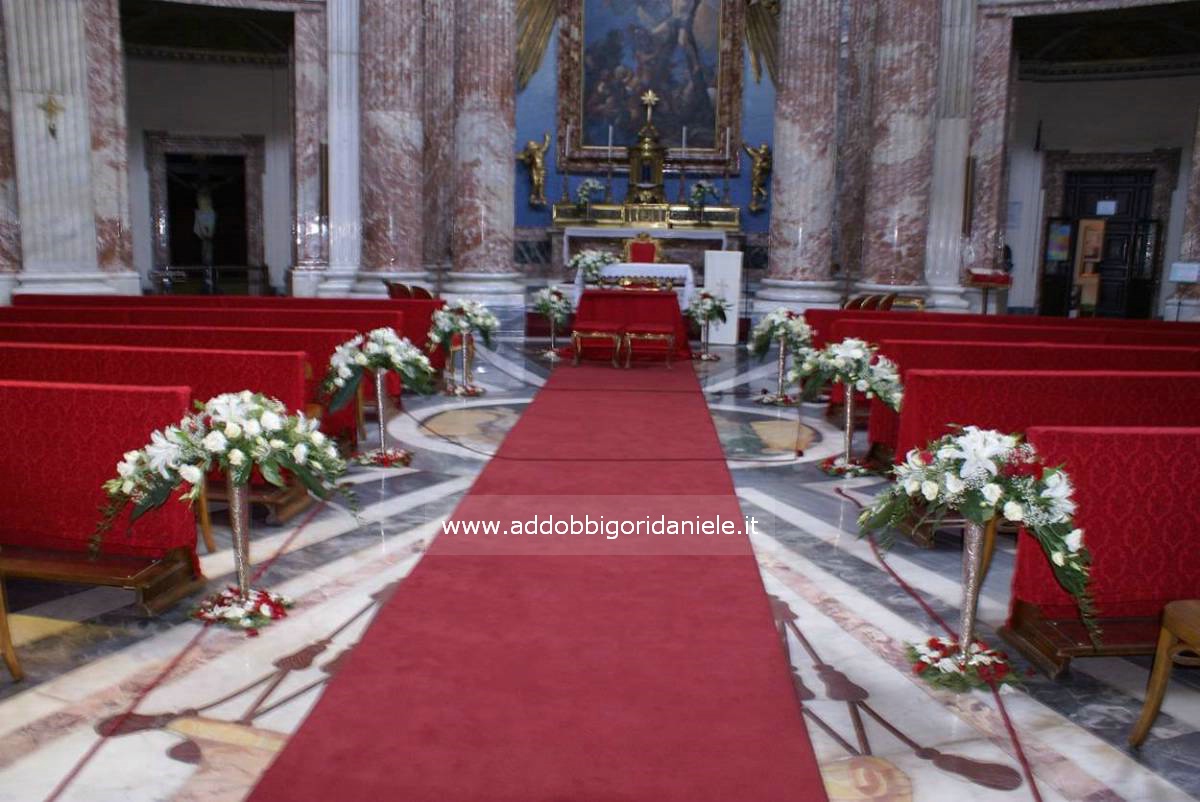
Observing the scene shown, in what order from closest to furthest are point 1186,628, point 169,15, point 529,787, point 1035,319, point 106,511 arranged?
point 529,787 → point 1186,628 → point 106,511 → point 1035,319 → point 169,15

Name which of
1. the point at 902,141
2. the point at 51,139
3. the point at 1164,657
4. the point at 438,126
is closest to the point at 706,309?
the point at 902,141

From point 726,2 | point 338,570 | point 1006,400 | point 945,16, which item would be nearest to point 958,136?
point 945,16

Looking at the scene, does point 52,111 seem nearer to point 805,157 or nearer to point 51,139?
point 51,139

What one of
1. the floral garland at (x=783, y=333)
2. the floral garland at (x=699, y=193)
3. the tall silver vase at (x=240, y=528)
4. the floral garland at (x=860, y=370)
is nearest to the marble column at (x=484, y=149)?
the floral garland at (x=699, y=193)

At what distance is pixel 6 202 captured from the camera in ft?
33.0

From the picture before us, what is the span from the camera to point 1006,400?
16.1 ft

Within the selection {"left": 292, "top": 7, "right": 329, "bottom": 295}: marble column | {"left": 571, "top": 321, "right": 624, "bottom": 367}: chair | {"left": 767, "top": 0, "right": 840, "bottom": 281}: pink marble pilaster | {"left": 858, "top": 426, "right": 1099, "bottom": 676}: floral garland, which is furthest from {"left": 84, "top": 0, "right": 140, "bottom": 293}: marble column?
{"left": 858, "top": 426, "right": 1099, "bottom": 676}: floral garland

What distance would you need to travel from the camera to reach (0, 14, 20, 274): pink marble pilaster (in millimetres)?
9922

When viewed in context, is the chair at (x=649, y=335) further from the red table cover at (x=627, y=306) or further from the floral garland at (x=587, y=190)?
the floral garland at (x=587, y=190)

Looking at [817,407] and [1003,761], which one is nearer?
[1003,761]

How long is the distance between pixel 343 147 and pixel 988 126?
25.1ft

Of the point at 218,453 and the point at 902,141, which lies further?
the point at 902,141

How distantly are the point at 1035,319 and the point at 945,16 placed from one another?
5.10 metres

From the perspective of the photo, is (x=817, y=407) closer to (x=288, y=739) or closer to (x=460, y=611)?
(x=460, y=611)
